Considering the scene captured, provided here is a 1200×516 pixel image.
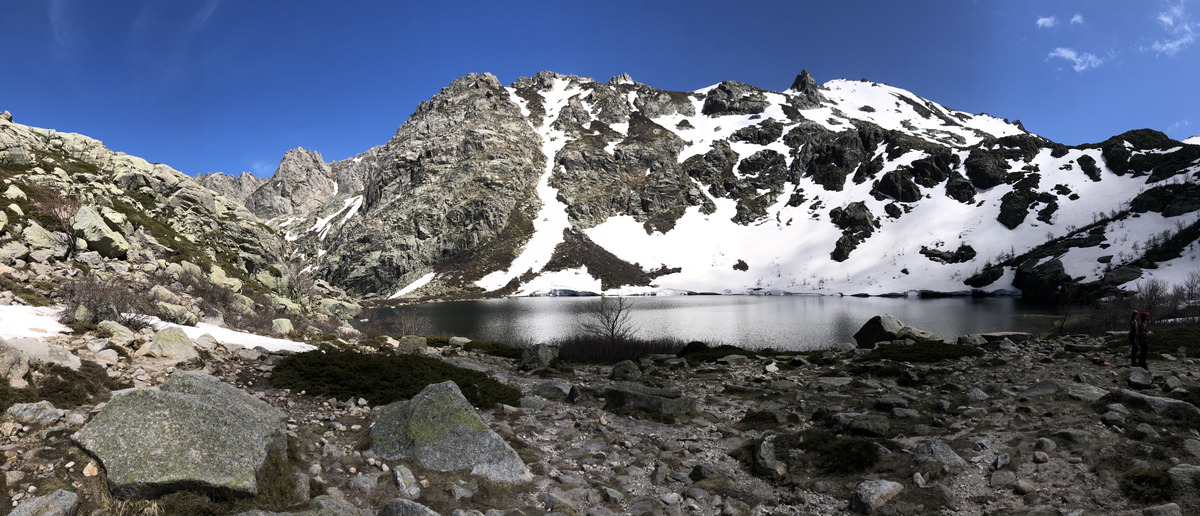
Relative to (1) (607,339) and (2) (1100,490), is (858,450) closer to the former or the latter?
(2) (1100,490)

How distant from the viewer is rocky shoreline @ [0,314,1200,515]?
5734 millimetres

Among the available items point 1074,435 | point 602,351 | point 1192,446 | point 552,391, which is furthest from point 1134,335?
point 602,351

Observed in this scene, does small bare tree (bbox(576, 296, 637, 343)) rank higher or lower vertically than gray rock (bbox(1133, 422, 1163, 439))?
lower

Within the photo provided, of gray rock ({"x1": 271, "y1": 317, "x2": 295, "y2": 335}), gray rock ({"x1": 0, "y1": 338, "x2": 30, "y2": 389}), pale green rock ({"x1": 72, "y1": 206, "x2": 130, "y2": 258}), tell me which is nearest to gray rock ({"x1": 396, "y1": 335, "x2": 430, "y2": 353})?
gray rock ({"x1": 271, "y1": 317, "x2": 295, "y2": 335})

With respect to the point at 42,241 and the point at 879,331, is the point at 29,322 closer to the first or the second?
the point at 42,241

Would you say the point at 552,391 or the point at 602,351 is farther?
the point at 602,351

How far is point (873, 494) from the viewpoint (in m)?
6.94

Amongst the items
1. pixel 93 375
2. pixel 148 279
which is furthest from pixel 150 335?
pixel 148 279

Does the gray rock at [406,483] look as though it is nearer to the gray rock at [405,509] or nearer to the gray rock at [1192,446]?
the gray rock at [405,509]

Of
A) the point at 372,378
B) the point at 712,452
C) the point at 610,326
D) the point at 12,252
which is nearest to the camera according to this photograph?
the point at 712,452

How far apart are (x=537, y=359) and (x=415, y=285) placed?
158 metres

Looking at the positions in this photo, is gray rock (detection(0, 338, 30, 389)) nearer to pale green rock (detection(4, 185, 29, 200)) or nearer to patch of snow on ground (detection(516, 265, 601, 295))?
pale green rock (detection(4, 185, 29, 200))

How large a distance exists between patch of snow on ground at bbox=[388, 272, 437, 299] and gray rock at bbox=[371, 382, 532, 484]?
166 m

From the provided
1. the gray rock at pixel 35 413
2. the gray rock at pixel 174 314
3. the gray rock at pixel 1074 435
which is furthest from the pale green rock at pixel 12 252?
the gray rock at pixel 1074 435
